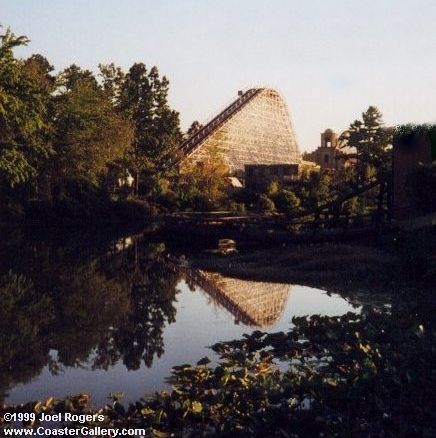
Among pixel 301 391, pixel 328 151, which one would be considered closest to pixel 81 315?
pixel 301 391

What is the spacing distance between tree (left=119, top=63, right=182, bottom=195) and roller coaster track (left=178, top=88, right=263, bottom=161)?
1347 millimetres

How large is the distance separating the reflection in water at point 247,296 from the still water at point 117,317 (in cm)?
3

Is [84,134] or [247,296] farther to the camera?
[84,134]

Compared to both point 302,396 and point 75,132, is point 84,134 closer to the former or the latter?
point 75,132

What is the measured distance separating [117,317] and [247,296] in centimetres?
466

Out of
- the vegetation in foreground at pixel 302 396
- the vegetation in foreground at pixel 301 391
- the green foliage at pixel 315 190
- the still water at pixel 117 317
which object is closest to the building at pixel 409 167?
the still water at pixel 117 317

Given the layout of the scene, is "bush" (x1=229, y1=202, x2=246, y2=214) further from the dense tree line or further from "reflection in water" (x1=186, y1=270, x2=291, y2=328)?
"reflection in water" (x1=186, y1=270, x2=291, y2=328)

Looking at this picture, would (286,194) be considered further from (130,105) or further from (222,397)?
(222,397)

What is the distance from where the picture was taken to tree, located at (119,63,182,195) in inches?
2662

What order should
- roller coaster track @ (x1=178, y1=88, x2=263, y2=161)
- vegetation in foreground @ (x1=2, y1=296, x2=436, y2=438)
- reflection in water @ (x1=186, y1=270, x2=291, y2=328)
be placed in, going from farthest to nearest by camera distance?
roller coaster track @ (x1=178, y1=88, x2=263, y2=161)
reflection in water @ (x1=186, y1=270, x2=291, y2=328)
vegetation in foreground @ (x1=2, y1=296, x2=436, y2=438)

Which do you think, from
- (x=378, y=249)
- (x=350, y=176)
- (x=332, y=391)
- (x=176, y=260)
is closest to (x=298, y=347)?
(x=332, y=391)

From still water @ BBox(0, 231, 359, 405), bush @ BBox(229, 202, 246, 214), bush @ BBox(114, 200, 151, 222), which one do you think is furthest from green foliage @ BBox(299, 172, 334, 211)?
still water @ BBox(0, 231, 359, 405)

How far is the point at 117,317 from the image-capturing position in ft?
56.4

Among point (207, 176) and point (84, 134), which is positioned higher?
point (84, 134)
